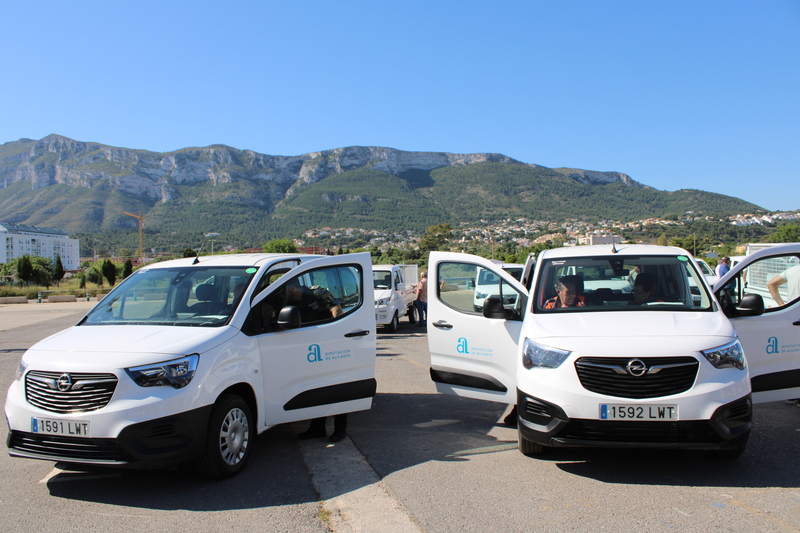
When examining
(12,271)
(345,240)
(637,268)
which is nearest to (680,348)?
(637,268)

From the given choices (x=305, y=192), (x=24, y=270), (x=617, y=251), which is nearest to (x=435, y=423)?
(x=617, y=251)

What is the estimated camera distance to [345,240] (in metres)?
107

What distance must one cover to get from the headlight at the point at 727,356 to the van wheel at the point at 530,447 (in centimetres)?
159

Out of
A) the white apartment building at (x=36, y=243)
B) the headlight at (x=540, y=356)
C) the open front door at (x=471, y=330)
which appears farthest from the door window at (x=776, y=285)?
the white apartment building at (x=36, y=243)

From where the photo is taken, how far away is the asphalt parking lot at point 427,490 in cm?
372

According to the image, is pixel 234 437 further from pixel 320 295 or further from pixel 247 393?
pixel 320 295

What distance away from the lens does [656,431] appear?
13.7ft

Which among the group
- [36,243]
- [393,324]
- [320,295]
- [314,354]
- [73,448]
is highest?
[36,243]

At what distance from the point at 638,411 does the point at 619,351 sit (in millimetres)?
459

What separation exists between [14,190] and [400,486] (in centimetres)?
19714

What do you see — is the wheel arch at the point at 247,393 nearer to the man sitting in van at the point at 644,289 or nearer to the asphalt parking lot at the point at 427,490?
the asphalt parking lot at the point at 427,490

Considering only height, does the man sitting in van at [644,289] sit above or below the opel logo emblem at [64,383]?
above

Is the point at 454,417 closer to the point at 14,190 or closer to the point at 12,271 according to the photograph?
the point at 12,271

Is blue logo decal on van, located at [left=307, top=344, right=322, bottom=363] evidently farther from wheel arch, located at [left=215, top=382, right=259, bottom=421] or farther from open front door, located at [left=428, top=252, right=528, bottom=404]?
open front door, located at [left=428, top=252, right=528, bottom=404]
